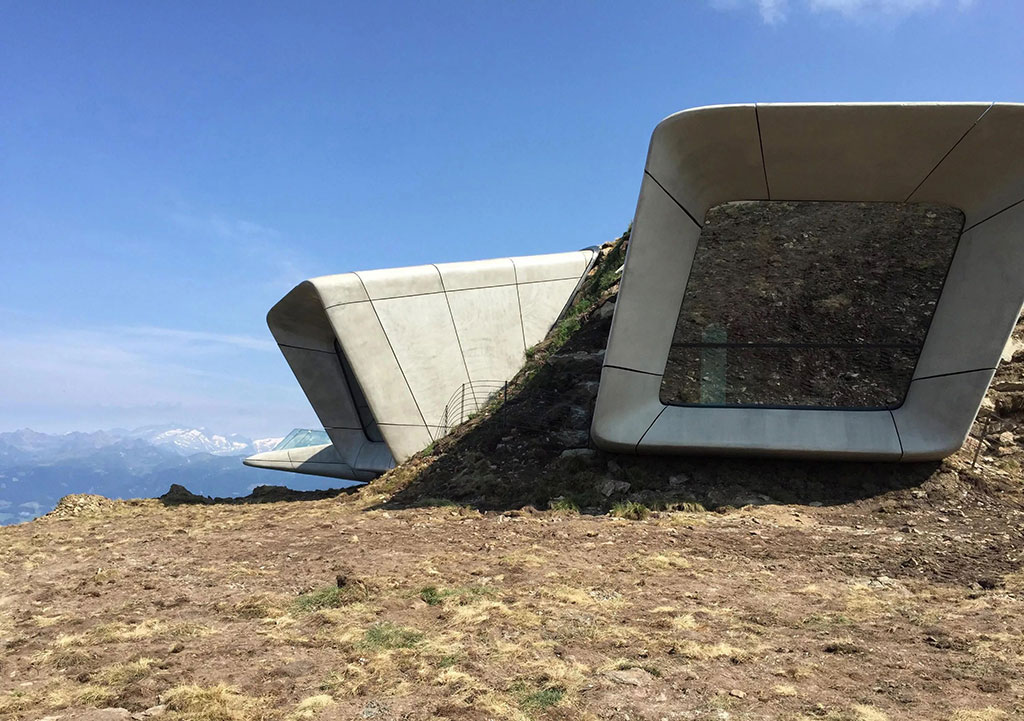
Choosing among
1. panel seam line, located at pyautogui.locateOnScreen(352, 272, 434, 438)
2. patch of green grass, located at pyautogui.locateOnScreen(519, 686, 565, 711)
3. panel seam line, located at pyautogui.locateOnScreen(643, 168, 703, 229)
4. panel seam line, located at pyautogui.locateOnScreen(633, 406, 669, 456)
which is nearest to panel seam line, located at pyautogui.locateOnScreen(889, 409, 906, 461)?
panel seam line, located at pyautogui.locateOnScreen(633, 406, 669, 456)

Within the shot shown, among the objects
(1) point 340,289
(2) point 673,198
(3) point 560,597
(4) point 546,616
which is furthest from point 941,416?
(1) point 340,289

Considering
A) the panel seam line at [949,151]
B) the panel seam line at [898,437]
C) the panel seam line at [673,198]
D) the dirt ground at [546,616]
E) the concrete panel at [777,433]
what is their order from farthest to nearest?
the panel seam line at [673,198], the concrete panel at [777,433], the panel seam line at [898,437], the panel seam line at [949,151], the dirt ground at [546,616]

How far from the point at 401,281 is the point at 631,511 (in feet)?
34.2

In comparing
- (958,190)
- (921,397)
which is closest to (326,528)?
(921,397)

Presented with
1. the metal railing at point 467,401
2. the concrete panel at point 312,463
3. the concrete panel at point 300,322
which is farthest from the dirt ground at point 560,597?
the concrete panel at point 312,463

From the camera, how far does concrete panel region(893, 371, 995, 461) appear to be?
39.9 feet

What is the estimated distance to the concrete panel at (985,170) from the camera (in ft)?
38.1

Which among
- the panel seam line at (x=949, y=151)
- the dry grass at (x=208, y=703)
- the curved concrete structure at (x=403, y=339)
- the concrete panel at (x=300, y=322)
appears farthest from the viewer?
Result: the concrete panel at (x=300, y=322)

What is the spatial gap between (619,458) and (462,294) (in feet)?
29.1

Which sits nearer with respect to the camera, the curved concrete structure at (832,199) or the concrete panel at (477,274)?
the curved concrete structure at (832,199)

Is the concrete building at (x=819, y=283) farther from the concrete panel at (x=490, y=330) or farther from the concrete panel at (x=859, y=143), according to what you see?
the concrete panel at (x=490, y=330)

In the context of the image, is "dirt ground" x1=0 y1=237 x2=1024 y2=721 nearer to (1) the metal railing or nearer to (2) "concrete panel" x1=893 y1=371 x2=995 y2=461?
(2) "concrete panel" x1=893 y1=371 x2=995 y2=461

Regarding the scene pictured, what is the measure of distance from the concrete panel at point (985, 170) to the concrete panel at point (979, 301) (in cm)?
33

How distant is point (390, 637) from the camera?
6.82m
